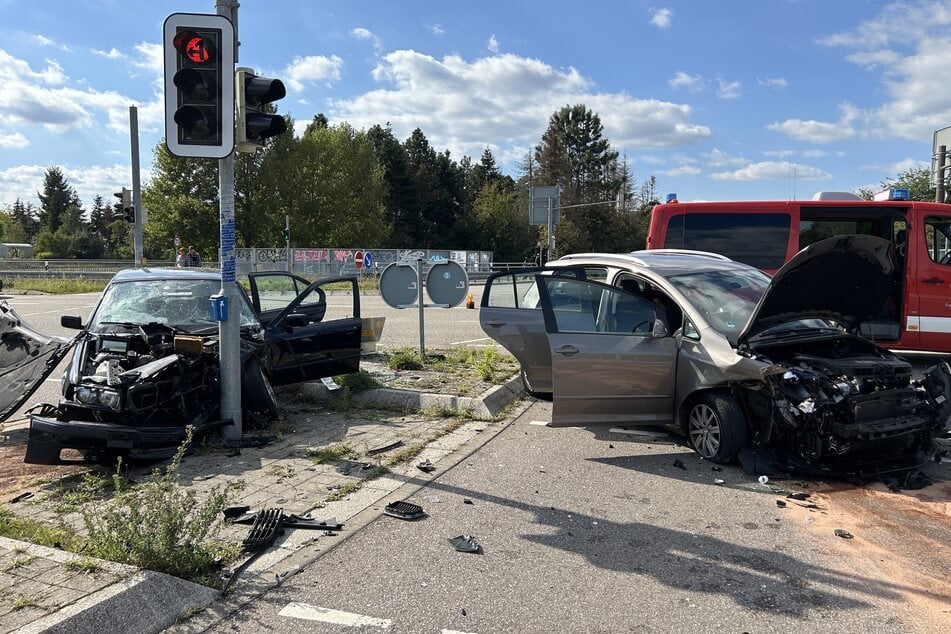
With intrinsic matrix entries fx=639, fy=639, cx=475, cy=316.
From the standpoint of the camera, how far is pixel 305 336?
7168mm

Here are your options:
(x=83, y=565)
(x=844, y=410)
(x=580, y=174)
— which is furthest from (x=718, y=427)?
(x=580, y=174)

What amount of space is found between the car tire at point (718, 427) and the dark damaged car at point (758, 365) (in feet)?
0.03

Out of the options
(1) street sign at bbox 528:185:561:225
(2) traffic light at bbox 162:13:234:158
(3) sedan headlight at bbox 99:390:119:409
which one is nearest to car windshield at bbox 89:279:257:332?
(3) sedan headlight at bbox 99:390:119:409

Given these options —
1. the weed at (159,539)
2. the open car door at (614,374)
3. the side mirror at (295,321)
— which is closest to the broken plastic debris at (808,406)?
the open car door at (614,374)

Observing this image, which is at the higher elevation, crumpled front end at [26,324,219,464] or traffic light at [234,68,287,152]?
traffic light at [234,68,287,152]

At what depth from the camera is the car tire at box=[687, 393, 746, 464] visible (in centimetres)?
525

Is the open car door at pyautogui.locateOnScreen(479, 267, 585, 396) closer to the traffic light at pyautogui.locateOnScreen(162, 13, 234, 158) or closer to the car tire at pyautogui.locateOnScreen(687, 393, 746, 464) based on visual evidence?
the car tire at pyautogui.locateOnScreen(687, 393, 746, 464)

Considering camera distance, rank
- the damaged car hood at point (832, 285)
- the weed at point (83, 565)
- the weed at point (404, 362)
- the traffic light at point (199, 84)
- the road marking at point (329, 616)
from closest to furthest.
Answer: the road marking at point (329, 616) → the weed at point (83, 565) → the damaged car hood at point (832, 285) → the traffic light at point (199, 84) → the weed at point (404, 362)

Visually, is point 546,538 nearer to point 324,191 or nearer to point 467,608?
point 467,608

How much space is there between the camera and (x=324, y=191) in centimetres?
5469

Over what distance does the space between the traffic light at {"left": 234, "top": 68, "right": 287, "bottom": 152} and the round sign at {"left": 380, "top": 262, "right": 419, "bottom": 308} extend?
3719 mm

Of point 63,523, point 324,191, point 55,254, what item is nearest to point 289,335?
point 63,523

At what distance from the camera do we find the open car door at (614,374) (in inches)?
224

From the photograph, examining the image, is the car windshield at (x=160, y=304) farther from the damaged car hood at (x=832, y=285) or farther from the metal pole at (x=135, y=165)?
the metal pole at (x=135, y=165)
